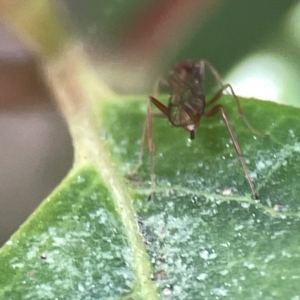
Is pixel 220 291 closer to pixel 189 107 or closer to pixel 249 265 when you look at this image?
pixel 249 265

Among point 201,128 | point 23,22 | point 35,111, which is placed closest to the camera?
point 201,128

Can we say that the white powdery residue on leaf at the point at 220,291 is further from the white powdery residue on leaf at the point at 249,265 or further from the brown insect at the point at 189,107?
the brown insect at the point at 189,107

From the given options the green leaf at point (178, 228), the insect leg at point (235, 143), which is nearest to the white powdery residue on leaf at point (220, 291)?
the green leaf at point (178, 228)

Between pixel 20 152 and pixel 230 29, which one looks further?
pixel 230 29

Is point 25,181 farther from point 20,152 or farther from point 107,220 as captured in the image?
point 107,220

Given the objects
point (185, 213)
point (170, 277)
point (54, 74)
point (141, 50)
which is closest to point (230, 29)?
point (141, 50)

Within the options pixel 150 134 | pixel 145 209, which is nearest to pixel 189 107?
pixel 150 134
